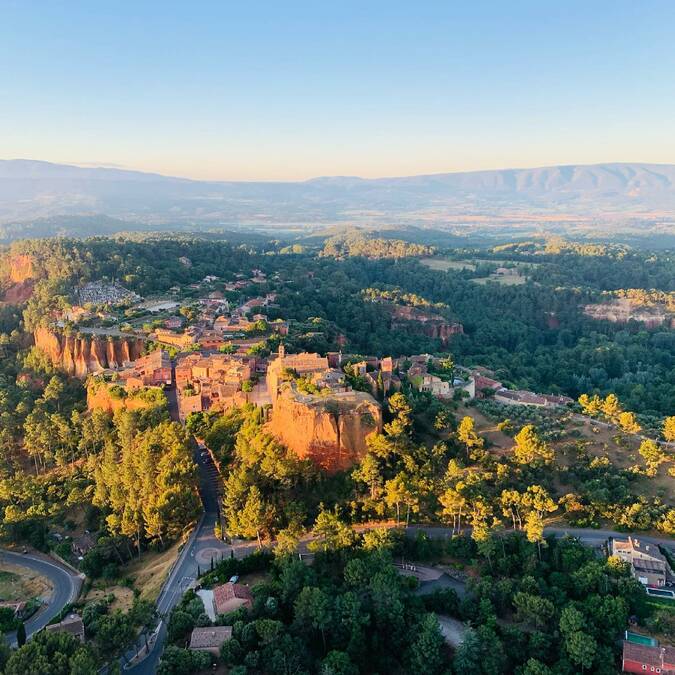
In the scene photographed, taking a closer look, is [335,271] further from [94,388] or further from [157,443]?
[157,443]

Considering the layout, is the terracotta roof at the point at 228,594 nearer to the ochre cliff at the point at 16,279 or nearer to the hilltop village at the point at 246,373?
the hilltop village at the point at 246,373

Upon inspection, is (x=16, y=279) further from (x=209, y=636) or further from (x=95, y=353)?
(x=209, y=636)

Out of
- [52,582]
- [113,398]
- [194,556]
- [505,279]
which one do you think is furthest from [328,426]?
[505,279]

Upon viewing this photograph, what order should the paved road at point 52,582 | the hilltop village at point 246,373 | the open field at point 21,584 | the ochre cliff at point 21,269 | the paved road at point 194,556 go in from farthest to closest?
the ochre cliff at point 21,269 → the hilltop village at point 246,373 → the open field at point 21,584 → the paved road at point 52,582 → the paved road at point 194,556

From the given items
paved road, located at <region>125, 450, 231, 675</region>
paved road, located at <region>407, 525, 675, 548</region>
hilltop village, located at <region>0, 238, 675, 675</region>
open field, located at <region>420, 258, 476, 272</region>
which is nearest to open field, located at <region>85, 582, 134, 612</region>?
hilltop village, located at <region>0, 238, 675, 675</region>

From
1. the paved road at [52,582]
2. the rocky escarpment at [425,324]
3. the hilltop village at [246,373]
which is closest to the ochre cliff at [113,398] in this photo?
the hilltop village at [246,373]

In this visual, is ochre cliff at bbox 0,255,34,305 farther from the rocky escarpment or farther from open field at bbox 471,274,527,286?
open field at bbox 471,274,527,286
